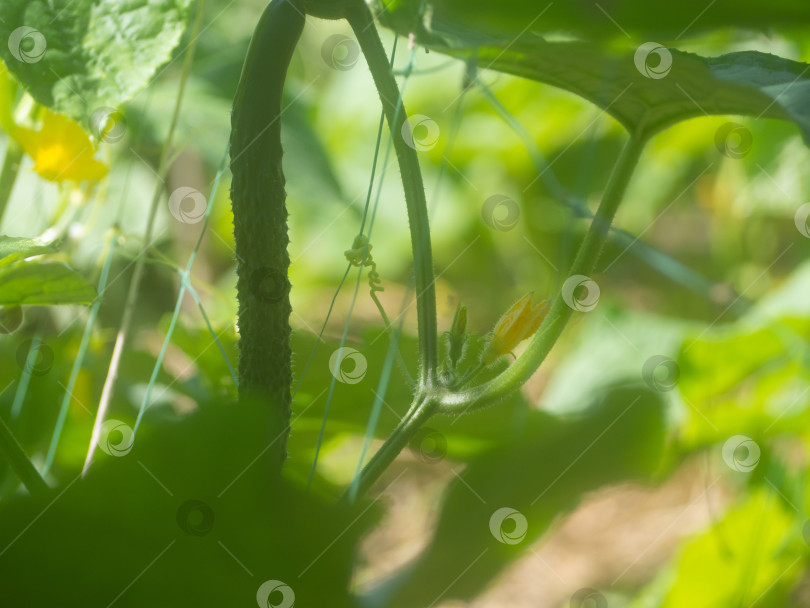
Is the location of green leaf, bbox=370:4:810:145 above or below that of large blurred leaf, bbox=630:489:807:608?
above

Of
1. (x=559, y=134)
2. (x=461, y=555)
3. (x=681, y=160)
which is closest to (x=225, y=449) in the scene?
(x=461, y=555)

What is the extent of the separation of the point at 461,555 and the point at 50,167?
14.8 inches

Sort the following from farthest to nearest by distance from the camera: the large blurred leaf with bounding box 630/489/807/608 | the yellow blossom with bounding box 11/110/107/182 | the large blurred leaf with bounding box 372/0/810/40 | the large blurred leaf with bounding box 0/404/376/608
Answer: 1. the large blurred leaf with bounding box 630/489/807/608
2. the yellow blossom with bounding box 11/110/107/182
3. the large blurred leaf with bounding box 372/0/810/40
4. the large blurred leaf with bounding box 0/404/376/608

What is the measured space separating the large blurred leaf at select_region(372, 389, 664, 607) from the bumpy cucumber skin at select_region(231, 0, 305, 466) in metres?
0.09

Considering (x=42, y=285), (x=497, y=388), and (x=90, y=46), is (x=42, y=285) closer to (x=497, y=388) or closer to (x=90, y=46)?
(x=90, y=46)

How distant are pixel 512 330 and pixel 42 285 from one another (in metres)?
0.23

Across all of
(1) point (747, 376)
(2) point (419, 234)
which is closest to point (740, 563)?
(1) point (747, 376)

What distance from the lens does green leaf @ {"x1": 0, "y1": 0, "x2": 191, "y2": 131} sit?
357 millimetres

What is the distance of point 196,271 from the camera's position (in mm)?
1262

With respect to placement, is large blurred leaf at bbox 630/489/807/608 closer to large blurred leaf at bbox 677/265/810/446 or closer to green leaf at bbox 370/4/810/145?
large blurred leaf at bbox 677/265/810/446

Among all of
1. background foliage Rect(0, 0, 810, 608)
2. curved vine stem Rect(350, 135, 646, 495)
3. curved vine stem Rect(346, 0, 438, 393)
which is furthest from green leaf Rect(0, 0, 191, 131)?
curved vine stem Rect(350, 135, 646, 495)

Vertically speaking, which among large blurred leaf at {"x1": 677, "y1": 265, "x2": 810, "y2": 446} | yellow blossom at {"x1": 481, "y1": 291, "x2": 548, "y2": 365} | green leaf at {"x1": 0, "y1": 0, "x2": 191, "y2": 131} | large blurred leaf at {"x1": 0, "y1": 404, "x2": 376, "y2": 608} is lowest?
large blurred leaf at {"x1": 0, "y1": 404, "x2": 376, "y2": 608}

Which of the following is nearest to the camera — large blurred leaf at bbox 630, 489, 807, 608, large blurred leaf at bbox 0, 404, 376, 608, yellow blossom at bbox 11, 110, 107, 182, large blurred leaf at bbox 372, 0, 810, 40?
large blurred leaf at bbox 0, 404, 376, 608

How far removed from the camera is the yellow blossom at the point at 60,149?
498mm
